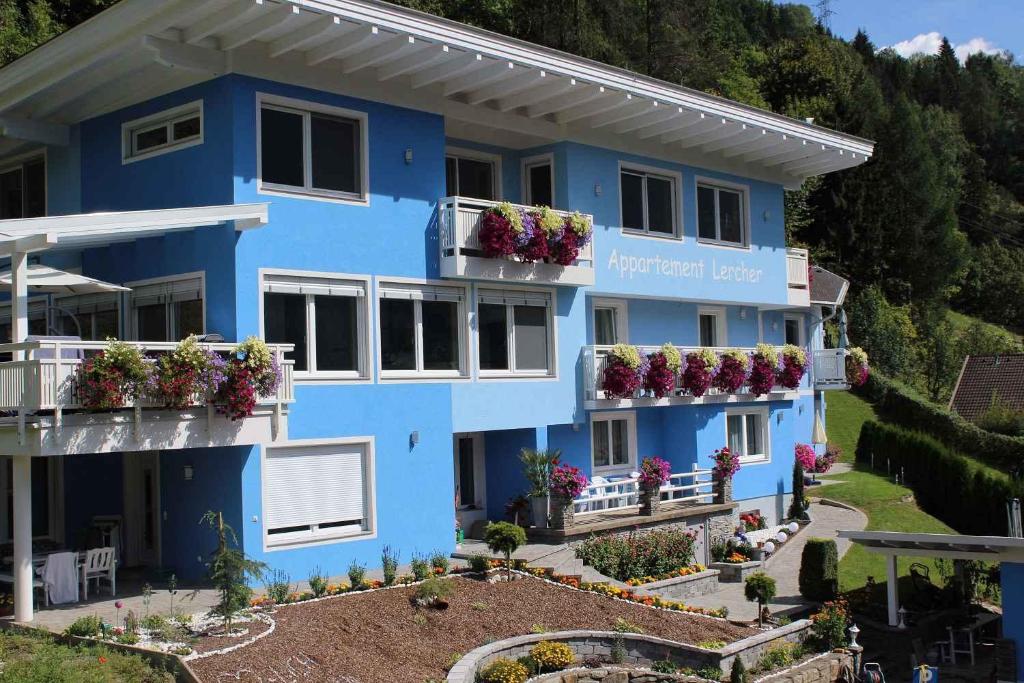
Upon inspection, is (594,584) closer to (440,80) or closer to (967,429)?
(440,80)

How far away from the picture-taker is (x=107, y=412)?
1552 centimetres

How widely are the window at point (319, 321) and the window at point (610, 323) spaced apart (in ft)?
26.2

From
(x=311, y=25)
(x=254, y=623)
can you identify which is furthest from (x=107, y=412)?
(x=311, y=25)

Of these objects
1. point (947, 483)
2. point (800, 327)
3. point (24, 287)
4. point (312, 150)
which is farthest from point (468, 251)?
point (947, 483)

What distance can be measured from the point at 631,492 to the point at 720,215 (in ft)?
26.7

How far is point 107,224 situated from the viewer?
15898mm

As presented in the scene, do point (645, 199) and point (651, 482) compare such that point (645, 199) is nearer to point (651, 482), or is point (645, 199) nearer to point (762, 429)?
point (651, 482)

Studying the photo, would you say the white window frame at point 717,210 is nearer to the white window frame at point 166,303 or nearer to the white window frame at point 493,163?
the white window frame at point 493,163

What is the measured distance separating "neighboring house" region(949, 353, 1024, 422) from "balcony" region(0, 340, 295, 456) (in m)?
39.4

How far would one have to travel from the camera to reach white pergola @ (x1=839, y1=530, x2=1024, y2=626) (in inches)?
737

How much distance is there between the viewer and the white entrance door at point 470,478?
23234 millimetres

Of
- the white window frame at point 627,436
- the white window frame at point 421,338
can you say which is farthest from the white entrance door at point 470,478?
the white window frame at point 627,436

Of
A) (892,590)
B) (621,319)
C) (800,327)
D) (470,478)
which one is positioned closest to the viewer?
(892,590)

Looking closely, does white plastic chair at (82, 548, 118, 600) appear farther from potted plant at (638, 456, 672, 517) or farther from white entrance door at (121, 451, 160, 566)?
potted plant at (638, 456, 672, 517)
